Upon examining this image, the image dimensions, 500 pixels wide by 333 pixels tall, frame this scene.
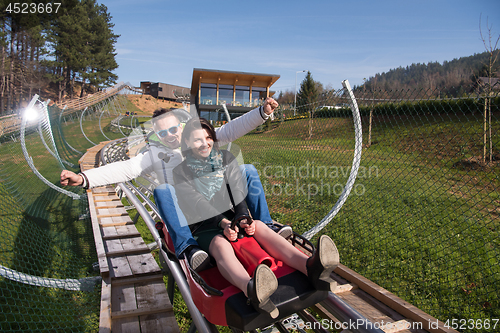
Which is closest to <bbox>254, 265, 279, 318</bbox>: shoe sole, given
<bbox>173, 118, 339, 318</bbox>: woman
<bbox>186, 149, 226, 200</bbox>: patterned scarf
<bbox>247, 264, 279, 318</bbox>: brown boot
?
<bbox>247, 264, 279, 318</bbox>: brown boot

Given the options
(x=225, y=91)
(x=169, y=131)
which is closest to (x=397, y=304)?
(x=169, y=131)

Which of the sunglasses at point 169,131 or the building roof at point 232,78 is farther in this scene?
the building roof at point 232,78

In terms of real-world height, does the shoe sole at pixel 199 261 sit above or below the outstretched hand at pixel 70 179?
below

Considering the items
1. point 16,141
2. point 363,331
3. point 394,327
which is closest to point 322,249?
point 363,331

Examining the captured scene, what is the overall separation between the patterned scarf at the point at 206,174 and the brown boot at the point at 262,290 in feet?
3.03

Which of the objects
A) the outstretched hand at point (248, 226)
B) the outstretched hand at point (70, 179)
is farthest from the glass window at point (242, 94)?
the outstretched hand at point (248, 226)

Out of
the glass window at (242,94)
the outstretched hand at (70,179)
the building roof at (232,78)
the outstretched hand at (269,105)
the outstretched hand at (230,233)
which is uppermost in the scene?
the building roof at (232,78)

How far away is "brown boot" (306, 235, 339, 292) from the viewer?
58.8 inches

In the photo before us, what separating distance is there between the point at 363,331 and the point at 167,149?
194cm

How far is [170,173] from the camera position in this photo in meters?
2.47

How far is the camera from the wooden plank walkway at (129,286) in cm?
209

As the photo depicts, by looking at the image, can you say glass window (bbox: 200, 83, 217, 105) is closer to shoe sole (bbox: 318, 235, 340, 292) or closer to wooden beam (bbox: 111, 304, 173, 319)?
wooden beam (bbox: 111, 304, 173, 319)

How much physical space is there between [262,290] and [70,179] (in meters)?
1.52

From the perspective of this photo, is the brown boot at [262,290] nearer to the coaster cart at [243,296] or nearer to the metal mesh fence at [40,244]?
the coaster cart at [243,296]
